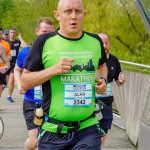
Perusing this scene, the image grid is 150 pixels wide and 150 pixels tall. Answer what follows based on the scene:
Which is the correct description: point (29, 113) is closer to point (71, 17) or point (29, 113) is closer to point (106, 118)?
point (106, 118)

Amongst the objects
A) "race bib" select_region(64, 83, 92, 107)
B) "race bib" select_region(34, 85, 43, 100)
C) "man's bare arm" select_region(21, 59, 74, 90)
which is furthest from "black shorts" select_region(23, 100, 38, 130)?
"race bib" select_region(64, 83, 92, 107)

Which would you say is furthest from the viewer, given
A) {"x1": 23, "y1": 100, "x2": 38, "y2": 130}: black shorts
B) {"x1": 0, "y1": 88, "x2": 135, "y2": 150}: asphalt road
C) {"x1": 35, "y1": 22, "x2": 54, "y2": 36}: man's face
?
{"x1": 0, "y1": 88, "x2": 135, "y2": 150}: asphalt road

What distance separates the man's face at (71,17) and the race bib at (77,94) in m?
0.39

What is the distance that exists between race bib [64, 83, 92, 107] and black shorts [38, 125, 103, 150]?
23 cm

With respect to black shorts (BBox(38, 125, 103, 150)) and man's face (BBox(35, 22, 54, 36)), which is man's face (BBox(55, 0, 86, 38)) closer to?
black shorts (BBox(38, 125, 103, 150))

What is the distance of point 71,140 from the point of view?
371 cm

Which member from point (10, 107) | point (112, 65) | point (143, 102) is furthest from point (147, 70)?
point (10, 107)

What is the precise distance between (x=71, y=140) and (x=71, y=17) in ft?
3.05

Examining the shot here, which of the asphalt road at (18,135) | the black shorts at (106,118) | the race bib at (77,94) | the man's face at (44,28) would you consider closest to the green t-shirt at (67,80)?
the race bib at (77,94)

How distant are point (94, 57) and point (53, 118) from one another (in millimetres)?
564

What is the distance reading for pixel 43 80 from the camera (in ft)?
11.8

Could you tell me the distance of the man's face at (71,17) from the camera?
11.9ft

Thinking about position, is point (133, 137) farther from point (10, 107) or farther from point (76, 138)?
point (10, 107)

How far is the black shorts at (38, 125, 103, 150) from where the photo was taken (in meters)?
3.70
